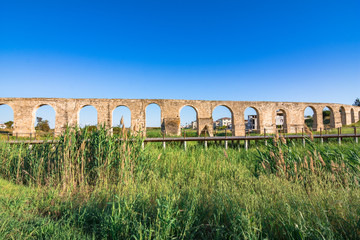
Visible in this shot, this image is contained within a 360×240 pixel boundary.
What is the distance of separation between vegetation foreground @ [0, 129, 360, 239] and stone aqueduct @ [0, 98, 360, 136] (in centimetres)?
1142

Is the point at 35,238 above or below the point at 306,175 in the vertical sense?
below

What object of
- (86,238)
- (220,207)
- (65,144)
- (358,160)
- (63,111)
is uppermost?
(63,111)

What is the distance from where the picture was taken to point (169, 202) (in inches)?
76.5

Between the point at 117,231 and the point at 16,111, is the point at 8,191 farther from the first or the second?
the point at 16,111

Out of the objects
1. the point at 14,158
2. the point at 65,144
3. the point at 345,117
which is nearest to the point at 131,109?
the point at 14,158

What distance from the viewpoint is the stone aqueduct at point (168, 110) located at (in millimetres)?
16781

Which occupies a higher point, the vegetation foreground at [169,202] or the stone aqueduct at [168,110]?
the stone aqueduct at [168,110]

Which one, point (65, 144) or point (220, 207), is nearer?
point (220, 207)

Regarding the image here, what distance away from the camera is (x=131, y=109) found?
18.4 m

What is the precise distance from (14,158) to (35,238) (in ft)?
13.1

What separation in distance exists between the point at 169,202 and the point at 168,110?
17.1 meters

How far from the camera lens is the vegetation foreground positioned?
5.90ft

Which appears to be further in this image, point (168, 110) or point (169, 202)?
point (168, 110)

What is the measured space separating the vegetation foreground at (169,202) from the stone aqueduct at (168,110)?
11.4 m
